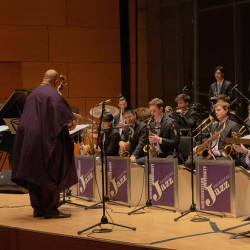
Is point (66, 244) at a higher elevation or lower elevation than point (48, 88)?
lower

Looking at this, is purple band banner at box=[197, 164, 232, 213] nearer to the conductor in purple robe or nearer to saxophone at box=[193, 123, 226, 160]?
saxophone at box=[193, 123, 226, 160]

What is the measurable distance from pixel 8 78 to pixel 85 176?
4.57 m

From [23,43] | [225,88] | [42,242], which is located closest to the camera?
[42,242]

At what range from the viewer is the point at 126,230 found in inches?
159

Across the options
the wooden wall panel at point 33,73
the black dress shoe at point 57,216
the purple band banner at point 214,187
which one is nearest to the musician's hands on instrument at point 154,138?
the purple band banner at point 214,187

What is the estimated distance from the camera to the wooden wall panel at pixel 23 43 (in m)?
9.27

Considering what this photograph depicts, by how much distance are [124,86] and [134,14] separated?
4.89 feet

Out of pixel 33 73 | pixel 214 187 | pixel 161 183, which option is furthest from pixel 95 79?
pixel 214 187

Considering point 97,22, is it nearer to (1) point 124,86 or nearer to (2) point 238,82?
(1) point 124,86

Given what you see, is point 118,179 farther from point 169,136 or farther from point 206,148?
point 206,148

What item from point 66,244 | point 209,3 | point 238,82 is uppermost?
point 209,3

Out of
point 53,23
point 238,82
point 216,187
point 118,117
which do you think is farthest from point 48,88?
point 53,23

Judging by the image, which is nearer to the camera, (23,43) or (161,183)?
(161,183)

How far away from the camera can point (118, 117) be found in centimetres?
843
